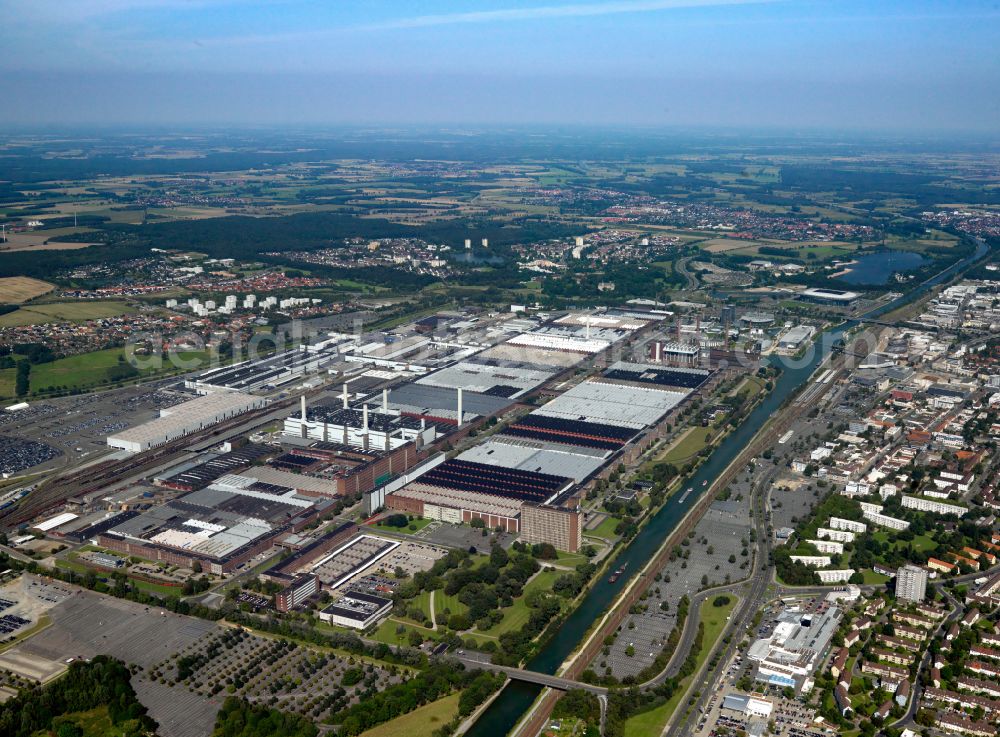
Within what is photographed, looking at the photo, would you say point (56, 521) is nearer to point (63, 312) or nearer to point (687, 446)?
point (687, 446)

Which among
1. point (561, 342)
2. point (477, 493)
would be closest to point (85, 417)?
point (477, 493)

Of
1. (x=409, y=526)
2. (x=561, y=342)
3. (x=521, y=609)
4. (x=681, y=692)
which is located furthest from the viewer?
(x=561, y=342)

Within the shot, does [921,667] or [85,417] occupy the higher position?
[85,417]

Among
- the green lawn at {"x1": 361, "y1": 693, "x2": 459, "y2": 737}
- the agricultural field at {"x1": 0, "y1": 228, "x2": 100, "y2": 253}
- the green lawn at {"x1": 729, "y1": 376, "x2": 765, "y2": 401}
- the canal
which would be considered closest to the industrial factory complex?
the green lawn at {"x1": 729, "y1": 376, "x2": 765, "y2": 401}

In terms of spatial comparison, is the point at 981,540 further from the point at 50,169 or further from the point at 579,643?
the point at 50,169

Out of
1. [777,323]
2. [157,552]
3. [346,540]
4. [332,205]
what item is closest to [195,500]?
[157,552]

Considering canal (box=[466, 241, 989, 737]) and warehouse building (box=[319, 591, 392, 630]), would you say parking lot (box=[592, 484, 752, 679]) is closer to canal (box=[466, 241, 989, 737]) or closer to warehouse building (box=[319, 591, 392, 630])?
canal (box=[466, 241, 989, 737])

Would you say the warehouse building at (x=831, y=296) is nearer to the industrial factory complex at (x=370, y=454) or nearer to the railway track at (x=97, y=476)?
the industrial factory complex at (x=370, y=454)
